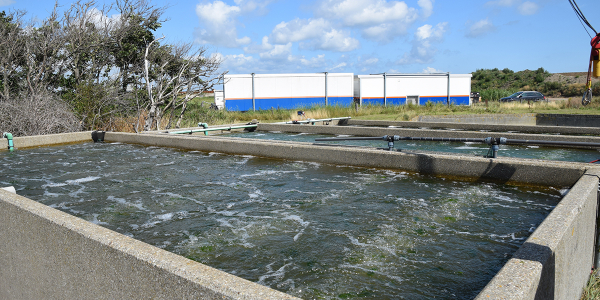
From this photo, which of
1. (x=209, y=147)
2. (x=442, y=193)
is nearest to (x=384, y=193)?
(x=442, y=193)

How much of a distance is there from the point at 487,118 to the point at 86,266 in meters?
17.2

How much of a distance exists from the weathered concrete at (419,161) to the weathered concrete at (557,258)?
1221mm

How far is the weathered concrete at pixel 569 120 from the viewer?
16.5 meters

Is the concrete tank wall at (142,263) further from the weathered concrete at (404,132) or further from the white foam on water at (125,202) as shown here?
the weathered concrete at (404,132)

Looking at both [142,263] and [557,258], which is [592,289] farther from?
[142,263]

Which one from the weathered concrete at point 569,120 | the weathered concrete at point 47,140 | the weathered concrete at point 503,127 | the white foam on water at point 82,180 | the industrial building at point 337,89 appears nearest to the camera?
the white foam on water at point 82,180

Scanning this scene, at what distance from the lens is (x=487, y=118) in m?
17.5

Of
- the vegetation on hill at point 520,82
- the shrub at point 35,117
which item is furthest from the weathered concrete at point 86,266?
the vegetation on hill at point 520,82

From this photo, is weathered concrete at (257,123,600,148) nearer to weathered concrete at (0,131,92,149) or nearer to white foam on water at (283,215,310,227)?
weathered concrete at (0,131,92,149)

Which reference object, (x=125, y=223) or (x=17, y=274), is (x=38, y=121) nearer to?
(x=125, y=223)

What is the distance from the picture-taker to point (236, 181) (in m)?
6.73

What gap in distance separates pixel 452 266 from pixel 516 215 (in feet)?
5.49

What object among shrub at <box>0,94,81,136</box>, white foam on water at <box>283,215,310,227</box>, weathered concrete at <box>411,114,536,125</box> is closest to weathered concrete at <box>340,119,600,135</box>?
weathered concrete at <box>411,114,536,125</box>

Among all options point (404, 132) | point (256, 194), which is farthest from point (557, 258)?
point (404, 132)
